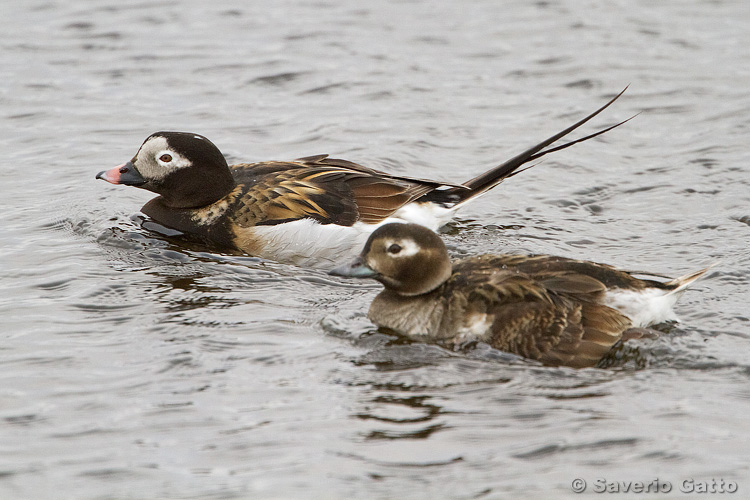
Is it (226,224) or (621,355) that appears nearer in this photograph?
(621,355)

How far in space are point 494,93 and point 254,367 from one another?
7.34m

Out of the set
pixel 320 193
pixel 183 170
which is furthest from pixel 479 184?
pixel 183 170

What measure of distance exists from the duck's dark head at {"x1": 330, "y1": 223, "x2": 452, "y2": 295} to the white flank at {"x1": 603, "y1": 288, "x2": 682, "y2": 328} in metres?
1.09

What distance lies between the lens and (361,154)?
36.3ft

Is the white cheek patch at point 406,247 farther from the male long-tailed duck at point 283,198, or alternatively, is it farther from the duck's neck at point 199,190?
the duck's neck at point 199,190

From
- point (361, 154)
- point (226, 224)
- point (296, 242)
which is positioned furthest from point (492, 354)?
point (361, 154)

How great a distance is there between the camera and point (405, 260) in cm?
670

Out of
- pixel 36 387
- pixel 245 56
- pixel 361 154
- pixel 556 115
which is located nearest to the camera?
pixel 36 387

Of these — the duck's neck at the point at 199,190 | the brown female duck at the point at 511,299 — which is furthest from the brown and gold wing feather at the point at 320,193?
the brown female duck at the point at 511,299

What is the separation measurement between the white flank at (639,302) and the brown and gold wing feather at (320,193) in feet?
8.16

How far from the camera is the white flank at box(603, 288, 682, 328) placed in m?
6.56

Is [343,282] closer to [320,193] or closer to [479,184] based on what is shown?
[320,193]

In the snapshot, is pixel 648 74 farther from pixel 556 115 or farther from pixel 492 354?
pixel 492 354

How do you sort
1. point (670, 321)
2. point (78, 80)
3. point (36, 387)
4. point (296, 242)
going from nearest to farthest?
point (36, 387)
point (670, 321)
point (296, 242)
point (78, 80)
